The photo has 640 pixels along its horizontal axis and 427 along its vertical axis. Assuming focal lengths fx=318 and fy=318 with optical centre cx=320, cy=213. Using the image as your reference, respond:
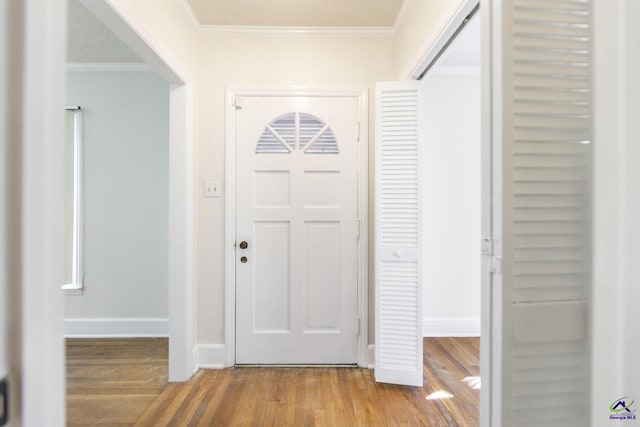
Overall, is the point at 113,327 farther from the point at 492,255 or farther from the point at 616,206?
the point at 616,206

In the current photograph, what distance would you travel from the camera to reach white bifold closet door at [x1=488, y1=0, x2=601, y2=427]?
783 mm

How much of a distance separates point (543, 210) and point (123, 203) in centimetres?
316

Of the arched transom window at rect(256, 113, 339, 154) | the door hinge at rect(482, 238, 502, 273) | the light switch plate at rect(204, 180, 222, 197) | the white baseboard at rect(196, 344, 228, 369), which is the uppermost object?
the arched transom window at rect(256, 113, 339, 154)

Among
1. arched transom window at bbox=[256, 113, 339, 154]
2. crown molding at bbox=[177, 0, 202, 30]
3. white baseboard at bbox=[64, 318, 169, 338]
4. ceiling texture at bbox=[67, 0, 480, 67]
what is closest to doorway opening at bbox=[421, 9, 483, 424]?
ceiling texture at bbox=[67, 0, 480, 67]

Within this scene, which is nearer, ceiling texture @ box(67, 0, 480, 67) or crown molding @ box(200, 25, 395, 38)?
ceiling texture @ box(67, 0, 480, 67)

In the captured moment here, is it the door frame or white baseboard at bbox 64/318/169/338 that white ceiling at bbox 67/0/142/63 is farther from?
white baseboard at bbox 64/318/169/338

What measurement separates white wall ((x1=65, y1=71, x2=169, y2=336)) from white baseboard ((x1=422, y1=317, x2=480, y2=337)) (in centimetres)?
249

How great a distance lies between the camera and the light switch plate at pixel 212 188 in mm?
2430

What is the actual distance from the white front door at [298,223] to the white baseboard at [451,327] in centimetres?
99

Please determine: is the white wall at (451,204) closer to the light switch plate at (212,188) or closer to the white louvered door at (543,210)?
the light switch plate at (212,188)

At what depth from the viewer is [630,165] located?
25.0 inches

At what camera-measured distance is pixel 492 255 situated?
0.96 meters

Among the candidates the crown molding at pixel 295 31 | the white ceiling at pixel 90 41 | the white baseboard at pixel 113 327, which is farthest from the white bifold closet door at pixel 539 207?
the white baseboard at pixel 113 327

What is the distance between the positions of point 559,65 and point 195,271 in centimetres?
235
